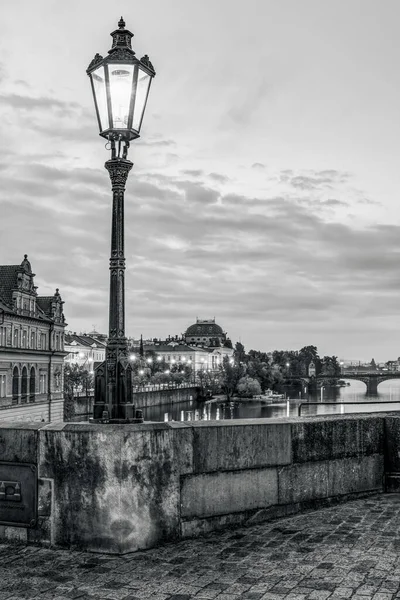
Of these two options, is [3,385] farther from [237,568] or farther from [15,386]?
[237,568]

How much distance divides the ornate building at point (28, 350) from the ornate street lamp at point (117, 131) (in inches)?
1897

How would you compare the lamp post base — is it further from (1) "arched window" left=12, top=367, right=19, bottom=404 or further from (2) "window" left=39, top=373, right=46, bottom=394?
(2) "window" left=39, top=373, right=46, bottom=394

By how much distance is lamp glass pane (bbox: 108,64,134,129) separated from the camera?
7.05 metres

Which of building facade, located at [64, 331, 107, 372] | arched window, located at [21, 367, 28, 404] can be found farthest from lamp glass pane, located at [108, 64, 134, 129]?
building facade, located at [64, 331, 107, 372]

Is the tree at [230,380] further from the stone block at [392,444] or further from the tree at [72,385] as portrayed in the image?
the stone block at [392,444]

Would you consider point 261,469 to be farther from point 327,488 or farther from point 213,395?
point 213,395

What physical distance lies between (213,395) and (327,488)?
137183 mm

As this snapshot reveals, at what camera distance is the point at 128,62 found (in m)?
7.03

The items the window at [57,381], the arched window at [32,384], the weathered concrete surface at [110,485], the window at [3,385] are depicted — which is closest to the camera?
the weathered concrete surface at [110,485]

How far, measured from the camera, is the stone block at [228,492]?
7004 mm

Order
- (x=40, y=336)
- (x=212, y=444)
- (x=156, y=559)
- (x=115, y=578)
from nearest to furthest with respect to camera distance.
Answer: (x=115, y=578), (x=156, y=559), (x=212, y=444), (x=40, y=336)

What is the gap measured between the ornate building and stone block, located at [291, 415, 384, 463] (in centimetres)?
4719

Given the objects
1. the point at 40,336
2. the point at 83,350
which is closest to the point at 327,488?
the point at 40,336

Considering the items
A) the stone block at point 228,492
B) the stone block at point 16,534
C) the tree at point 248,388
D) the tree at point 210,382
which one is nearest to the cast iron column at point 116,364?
the stone block at point 228,492
